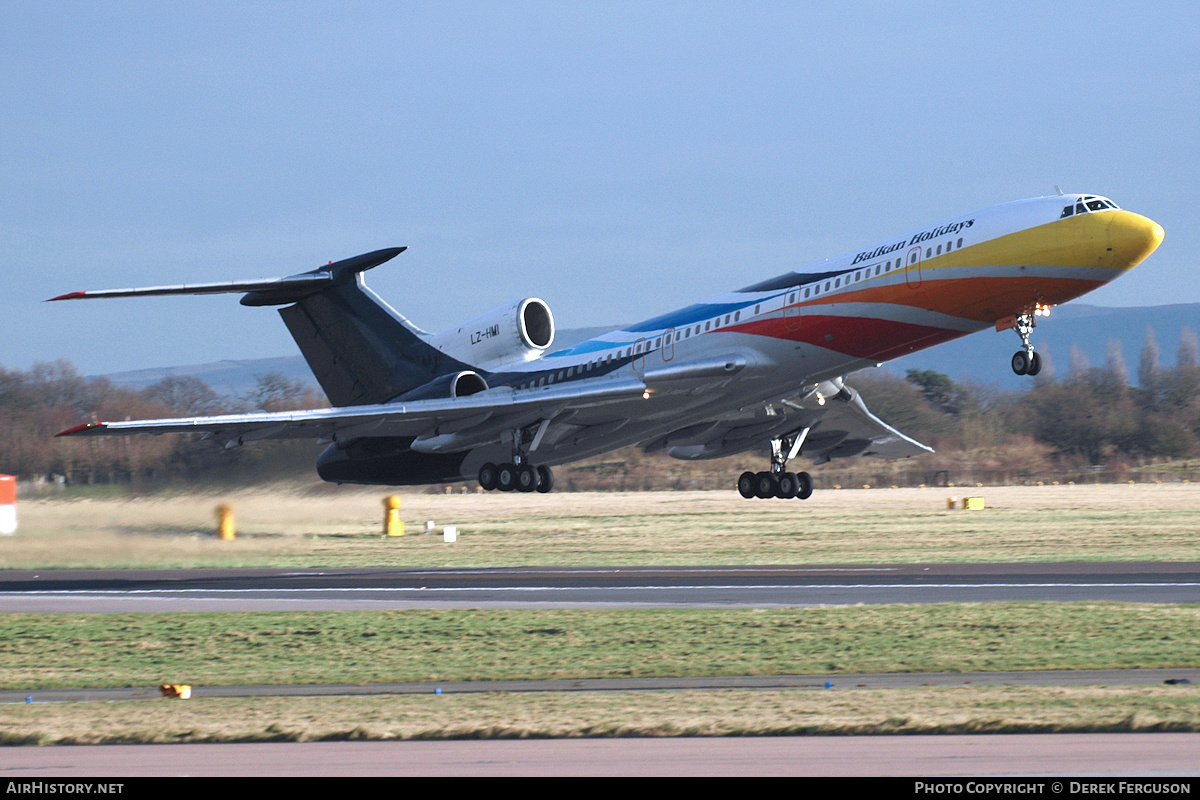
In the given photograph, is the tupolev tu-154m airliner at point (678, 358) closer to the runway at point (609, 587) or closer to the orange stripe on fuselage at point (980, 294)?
the orange stripe on fuselage at point (980, 294)

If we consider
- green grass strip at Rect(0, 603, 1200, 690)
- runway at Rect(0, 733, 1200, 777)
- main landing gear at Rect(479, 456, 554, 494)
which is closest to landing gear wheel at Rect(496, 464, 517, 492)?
main landing gear at Rect(479, 456, 554, 494)

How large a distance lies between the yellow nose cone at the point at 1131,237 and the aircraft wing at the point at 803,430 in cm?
839

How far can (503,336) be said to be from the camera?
3319 cm

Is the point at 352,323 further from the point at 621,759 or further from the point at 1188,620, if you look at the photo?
the point at 621,759

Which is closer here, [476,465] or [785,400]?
[785,400]

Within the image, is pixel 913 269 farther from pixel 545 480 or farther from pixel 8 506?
pixel 8 506

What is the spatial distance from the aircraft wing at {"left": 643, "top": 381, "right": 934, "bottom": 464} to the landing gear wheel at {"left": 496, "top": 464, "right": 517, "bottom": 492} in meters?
3.93

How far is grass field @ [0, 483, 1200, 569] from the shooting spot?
3278 centimetres

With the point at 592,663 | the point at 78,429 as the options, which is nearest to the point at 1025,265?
the point at 592,663

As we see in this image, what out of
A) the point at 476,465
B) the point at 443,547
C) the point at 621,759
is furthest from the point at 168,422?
the point at 621,759

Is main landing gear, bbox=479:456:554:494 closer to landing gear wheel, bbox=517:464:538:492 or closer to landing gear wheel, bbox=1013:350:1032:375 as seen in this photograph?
landing gear wheel, bbox=517:464:538:492

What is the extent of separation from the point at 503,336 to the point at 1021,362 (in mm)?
12801

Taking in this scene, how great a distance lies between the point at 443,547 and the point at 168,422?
11.4 metres

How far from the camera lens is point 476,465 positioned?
3372 centimetres
